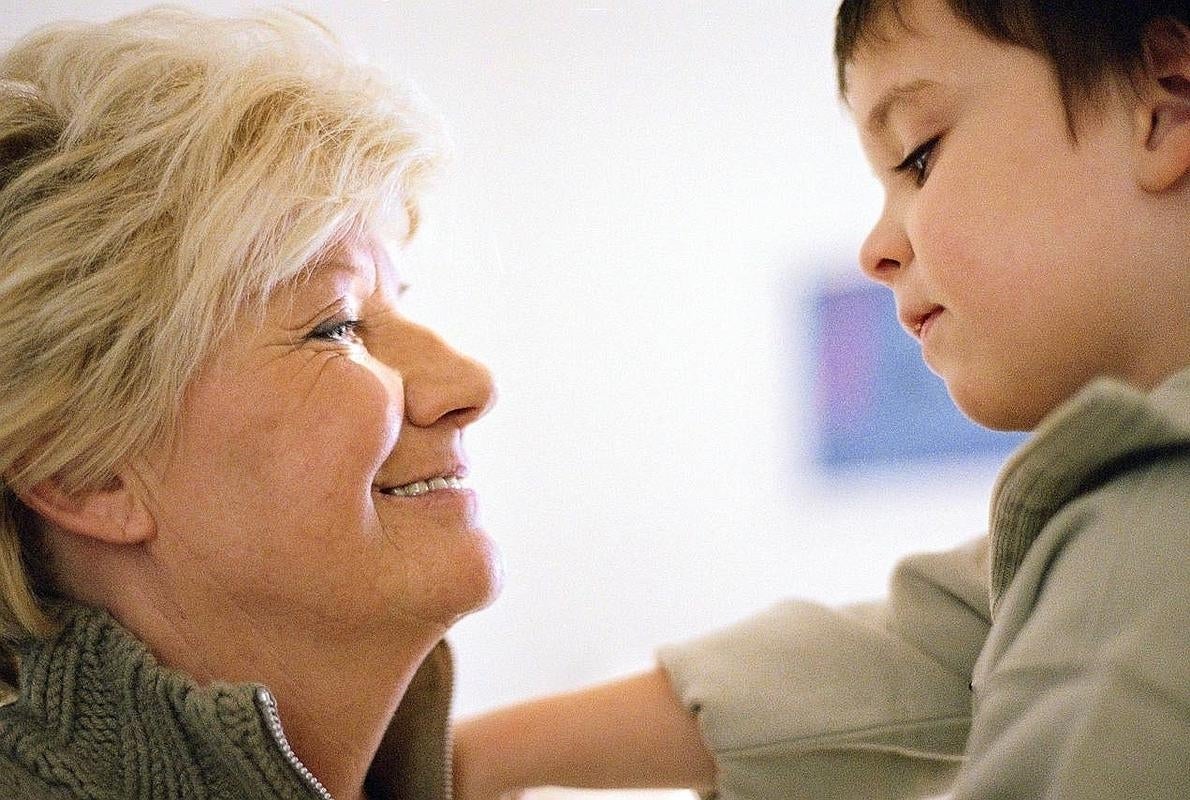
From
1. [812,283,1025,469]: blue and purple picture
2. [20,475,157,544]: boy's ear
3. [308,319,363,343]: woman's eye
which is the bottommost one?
[812,283,1025,469]: blue and purple picture

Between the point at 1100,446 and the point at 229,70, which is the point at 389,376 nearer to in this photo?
the point at 229,70

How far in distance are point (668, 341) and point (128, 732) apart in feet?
7.39

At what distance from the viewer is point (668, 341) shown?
306 cm

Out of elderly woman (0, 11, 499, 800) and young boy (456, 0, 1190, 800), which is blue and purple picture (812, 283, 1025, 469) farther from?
elderly woman (0, 11, 499, 800)

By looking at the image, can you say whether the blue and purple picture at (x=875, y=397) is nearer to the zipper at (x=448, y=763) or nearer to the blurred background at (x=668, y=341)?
the blurred background at (x=668, y=341)

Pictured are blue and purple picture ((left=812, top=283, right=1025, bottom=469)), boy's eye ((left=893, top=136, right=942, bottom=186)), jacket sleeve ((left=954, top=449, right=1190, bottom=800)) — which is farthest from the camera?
blue and purple picture ((left=812, top=283, right=1025, bottom=469))

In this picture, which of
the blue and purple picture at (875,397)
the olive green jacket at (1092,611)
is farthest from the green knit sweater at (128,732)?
the blue and purple picture at (875,397)

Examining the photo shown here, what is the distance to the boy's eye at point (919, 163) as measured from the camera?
986mm

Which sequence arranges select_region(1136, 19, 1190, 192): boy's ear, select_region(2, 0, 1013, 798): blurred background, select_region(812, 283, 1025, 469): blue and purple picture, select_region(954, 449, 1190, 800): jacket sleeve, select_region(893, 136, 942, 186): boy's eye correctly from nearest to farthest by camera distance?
1. select_region(954, 449, 1190, 800): jacket sleeve
2. select_region(1136, 19, 1190, 192): boy's ear
3. select_region(893, 136, 942, 186): boy's eye
4. select_region(2, 0, 1013, 798): blurred background
5. select_region(812, 283, 1025, 469): blue and purple picture

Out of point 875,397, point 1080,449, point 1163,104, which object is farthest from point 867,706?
point 875,397

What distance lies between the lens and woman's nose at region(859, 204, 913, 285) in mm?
1008

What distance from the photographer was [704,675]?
114 cm

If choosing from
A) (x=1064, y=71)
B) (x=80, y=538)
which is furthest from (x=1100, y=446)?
(x=80, y=538)

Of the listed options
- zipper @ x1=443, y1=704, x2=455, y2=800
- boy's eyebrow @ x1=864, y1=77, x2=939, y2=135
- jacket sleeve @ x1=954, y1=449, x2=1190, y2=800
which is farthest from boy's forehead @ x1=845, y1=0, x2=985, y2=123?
zipper @ x1=443, y1=704, x2=455, y2=800
